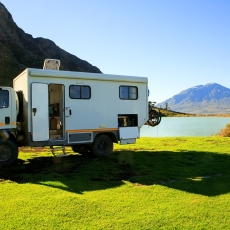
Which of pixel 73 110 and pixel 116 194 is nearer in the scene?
pixel 116 194

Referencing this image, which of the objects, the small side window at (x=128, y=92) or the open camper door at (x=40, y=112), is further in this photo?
the small side window at (x=128, y=92)

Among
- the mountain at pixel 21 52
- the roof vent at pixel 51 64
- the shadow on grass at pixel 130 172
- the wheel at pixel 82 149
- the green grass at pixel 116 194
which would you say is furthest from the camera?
the mountain at pixel 21 52

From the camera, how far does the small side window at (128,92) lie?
43.0ft

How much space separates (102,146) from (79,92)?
2.50m

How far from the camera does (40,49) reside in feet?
355

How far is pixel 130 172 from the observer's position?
9.49 m

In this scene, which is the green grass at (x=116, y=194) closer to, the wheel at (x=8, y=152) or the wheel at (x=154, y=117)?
the wheel at (x=8, y=152)

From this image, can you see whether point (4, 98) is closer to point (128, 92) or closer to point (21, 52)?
point (128, 92)

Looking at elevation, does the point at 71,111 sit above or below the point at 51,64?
below

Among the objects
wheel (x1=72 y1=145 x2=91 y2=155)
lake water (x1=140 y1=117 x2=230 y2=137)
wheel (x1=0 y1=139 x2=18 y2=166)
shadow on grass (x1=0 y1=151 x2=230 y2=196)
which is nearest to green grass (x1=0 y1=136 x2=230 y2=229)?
shadow on grass (x1=0 y1=151 x2=230 y2=196)

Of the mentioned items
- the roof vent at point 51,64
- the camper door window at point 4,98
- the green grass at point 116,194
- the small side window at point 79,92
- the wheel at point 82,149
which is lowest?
the green grass at point 116,194

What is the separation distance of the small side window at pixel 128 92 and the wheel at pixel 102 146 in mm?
1875

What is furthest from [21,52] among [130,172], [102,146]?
[130,172]

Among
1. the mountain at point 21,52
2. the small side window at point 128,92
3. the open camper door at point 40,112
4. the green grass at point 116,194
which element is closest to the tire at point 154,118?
the small side window at point 128,92
